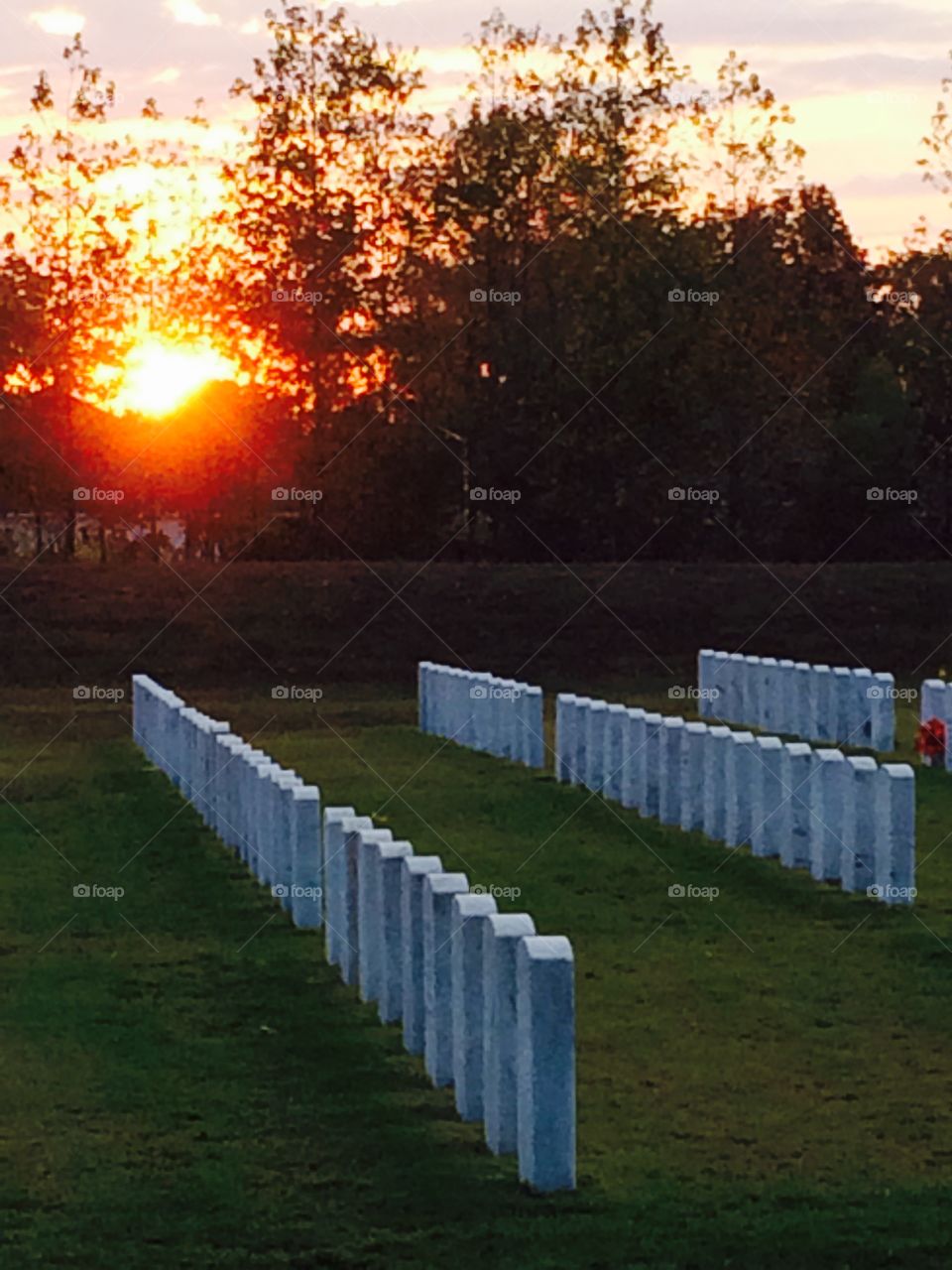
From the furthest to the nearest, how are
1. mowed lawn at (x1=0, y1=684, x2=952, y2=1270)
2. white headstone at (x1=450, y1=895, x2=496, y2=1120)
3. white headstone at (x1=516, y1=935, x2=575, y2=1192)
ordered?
white headstone at (x1=450, y1=895, x2=496, y2=1120)
white headstone at (x1=516, y1=935, x2=575, y2=1192)
mowed lawn at (x1=0, y1=684, x2=952, y2=1270)

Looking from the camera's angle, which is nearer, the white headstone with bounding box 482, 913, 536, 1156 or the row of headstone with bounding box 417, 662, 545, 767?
the white headstone with bounding box 482, 913, 536, 1156

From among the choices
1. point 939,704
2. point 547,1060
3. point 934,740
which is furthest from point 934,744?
point 547,1060

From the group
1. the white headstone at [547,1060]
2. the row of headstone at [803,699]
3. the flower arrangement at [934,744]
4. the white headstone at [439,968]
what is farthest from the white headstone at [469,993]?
the row of headstone at [803,699]

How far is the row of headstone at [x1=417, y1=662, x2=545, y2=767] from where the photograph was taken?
2677 cm

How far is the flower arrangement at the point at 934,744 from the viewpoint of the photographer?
987 inches

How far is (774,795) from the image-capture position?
17422mm

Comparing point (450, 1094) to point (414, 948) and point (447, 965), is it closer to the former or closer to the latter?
point (447, 965)

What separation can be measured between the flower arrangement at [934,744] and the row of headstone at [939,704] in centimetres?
6

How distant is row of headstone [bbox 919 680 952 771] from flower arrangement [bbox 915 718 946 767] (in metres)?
0.06

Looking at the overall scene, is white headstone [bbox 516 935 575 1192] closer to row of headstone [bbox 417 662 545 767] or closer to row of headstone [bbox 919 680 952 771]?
row of headstone [bbox 919 680 952 771]

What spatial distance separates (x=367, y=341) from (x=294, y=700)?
1589cm

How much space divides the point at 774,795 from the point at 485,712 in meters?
10.9

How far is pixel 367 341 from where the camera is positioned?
53812 millimetres

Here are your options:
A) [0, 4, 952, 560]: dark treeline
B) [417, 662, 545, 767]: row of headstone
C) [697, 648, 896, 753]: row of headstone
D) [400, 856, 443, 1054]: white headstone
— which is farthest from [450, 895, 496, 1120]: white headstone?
[0, 4, 952, 560]: dark treeline
